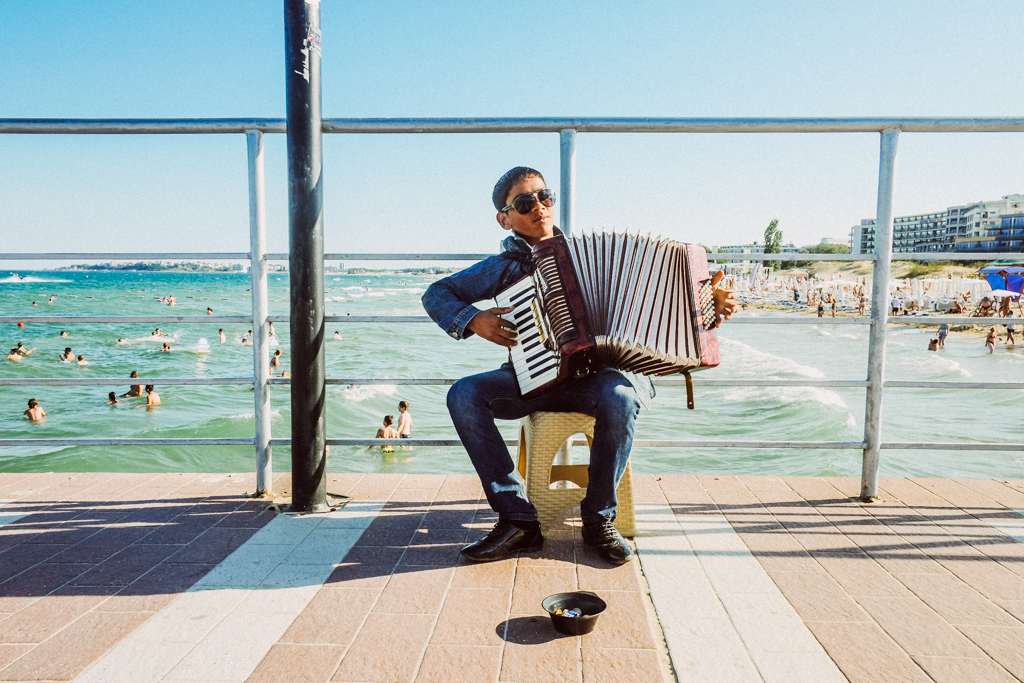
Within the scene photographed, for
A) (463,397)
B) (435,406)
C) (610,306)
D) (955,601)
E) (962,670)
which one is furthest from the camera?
(435,406)

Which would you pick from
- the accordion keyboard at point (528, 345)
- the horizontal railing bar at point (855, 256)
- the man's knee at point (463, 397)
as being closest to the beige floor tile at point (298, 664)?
the man's knee at point (463, 397)

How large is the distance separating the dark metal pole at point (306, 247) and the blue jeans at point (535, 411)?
642mm

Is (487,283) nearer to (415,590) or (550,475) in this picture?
(550,475)

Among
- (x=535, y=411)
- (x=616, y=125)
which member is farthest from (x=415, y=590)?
(x=616, y=125)

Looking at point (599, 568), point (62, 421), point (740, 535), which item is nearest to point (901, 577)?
point (740, 535)

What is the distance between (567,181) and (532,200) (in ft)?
1.10

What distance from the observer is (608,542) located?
2.29 metres

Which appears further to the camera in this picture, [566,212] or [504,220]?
[566,212]

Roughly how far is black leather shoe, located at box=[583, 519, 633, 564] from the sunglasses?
1187 mm

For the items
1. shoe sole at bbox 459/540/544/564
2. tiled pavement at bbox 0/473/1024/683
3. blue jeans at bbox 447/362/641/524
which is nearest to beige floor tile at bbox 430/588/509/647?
tiled pavement at bbox 0/473/1024/683

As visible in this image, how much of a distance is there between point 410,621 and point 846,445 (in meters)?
2.04

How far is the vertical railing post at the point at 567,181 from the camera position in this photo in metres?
2.73

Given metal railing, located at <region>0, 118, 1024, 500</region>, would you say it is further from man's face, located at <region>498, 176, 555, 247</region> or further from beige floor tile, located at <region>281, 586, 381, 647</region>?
beige floor tile, located at <region>281, 586, 381, 647</region>

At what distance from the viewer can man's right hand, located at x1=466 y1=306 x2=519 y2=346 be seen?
2277mm
